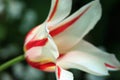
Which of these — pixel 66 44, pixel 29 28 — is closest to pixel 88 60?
pixel 66 44

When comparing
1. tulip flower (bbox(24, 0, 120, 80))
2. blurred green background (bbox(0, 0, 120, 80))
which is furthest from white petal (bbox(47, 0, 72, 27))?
blurred green background (bbox(0, 0, 120, 80))

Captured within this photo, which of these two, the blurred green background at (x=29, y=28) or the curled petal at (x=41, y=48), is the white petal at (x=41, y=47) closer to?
the curled petal at (x=41, y=48)

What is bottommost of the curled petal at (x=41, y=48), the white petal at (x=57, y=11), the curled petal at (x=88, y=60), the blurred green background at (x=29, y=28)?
the blurred green background at (x=29, y=28)

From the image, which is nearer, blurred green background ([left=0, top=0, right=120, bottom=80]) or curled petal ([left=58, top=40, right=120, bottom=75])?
curled petal ([left=58, top=40, right=120, bottom=75])

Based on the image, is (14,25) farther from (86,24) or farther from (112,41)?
(86,24)

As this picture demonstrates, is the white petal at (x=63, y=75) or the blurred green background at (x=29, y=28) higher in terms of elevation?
the white petal at (x=63, y=75)

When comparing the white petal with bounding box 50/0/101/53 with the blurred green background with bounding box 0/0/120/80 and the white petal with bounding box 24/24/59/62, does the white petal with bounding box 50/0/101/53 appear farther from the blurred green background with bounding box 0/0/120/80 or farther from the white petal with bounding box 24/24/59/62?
the blurred green background with bounding box 0/0/120/80

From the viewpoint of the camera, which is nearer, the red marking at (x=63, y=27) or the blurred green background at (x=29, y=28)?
the red marking at (x=63, y=27)

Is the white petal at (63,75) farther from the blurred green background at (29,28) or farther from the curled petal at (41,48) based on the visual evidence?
the blurred green background at (29,28)

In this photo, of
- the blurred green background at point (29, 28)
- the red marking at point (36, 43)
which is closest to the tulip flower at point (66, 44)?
the red marking at point (36, 43)
